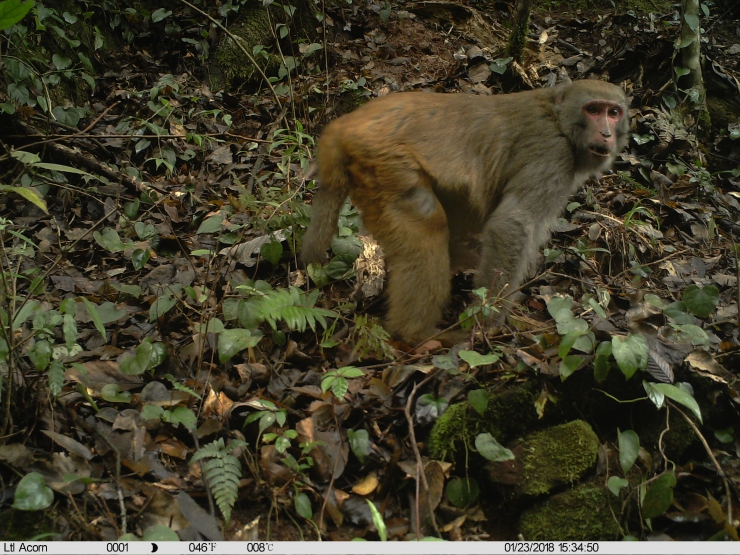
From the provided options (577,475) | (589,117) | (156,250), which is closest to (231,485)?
(577,475)

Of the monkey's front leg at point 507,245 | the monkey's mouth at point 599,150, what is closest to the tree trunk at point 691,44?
the monkey's mouth at point 599,150

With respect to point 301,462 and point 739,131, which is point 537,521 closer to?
point 301,462

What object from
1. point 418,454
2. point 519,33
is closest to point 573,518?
point 418,454

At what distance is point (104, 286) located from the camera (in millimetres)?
5215

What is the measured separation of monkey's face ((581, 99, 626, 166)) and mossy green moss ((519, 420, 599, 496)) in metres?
2.41

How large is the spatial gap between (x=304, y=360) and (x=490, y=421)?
149cm

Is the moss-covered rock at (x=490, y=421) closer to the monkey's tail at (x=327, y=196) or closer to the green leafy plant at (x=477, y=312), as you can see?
the green leafy plant at (x=477, y=312)

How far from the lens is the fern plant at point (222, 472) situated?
3.09 m

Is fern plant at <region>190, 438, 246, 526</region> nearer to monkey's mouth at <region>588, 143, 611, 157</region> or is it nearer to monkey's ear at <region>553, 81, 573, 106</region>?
monkey's mouth at <region>588, 143, 611, 157</region>

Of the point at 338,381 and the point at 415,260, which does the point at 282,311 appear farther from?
the point at 415,260

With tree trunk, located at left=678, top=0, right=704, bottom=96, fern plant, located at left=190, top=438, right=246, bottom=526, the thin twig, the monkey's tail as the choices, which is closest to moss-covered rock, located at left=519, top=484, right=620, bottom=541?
the thin twig

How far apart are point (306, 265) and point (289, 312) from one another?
1594 mm

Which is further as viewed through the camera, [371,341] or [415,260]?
[415,260]

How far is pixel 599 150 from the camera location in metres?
4.99
